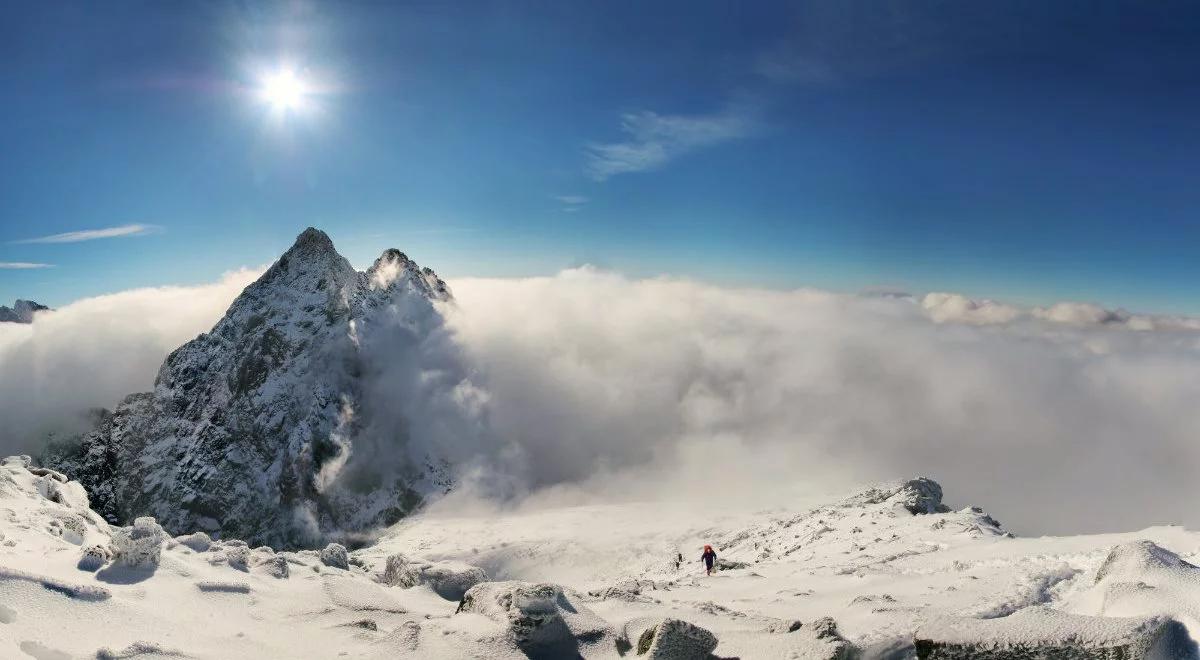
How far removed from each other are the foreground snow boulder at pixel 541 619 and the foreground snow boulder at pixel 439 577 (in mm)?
4046

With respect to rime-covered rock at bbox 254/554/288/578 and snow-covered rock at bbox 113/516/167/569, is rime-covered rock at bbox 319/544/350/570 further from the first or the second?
snow-covered rock at bbox 113/516/167/569

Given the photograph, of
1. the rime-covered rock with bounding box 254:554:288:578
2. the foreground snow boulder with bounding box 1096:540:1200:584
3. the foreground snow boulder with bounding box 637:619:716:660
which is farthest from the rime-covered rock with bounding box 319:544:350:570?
the foreground snow boulder with bounding box 1096:540:1200:584

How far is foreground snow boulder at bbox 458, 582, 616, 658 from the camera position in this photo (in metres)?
11.7

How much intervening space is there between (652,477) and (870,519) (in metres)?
127

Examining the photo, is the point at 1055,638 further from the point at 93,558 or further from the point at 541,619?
the point at 93,558

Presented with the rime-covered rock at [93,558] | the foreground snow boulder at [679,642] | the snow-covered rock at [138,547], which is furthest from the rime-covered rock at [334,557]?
the foreground snow boulder at [679,642]

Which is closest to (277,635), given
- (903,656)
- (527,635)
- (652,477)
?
(527,635)

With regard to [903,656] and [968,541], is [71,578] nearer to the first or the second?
[903,656]

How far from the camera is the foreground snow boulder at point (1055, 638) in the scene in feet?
29.8

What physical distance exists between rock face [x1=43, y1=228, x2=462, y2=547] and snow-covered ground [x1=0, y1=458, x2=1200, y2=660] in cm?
14177

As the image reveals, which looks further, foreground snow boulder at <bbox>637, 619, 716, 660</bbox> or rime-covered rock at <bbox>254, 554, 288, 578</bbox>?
rime-covered rock at <bbox>254, 554, 288, 578</bbox>

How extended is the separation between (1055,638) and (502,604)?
30.4 feet

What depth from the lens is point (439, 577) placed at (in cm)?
1756

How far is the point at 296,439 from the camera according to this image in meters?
157
